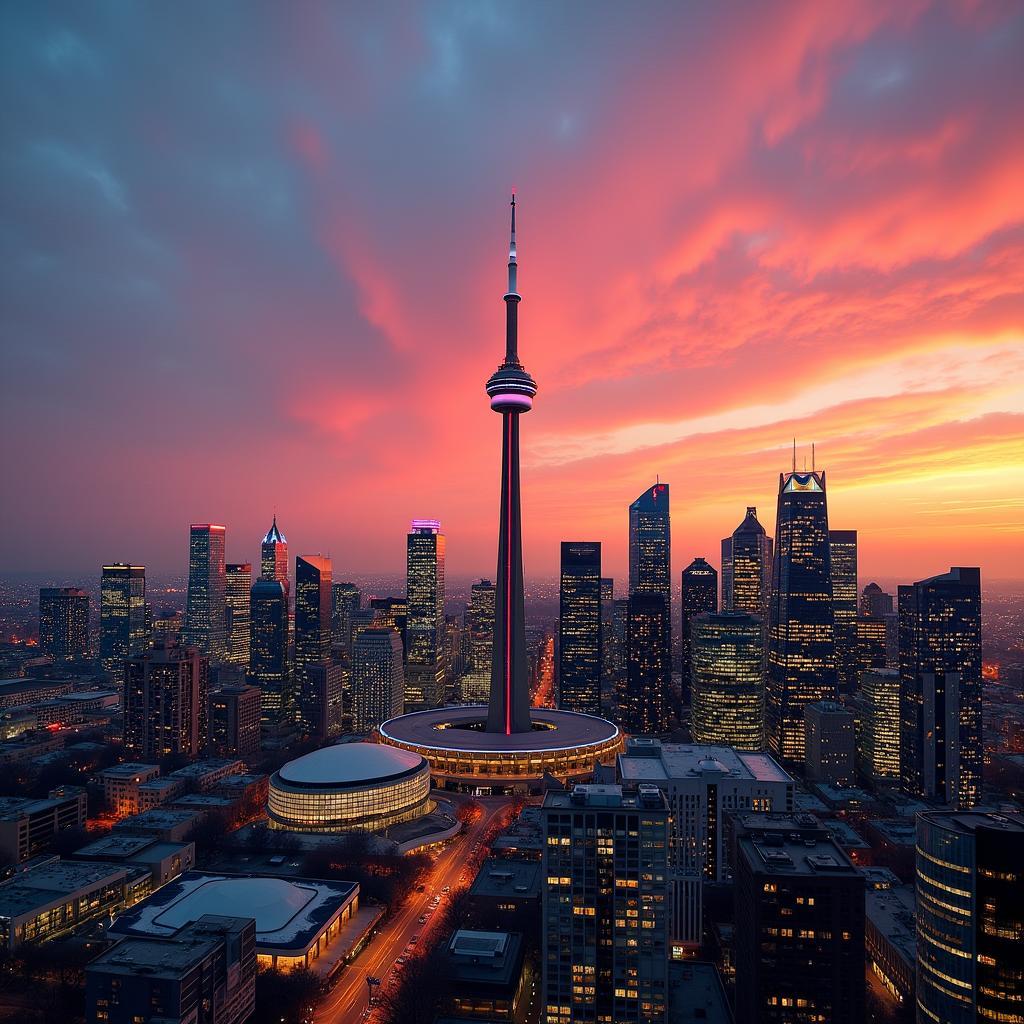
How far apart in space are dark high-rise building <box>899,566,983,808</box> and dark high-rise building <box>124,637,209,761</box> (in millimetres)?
122823

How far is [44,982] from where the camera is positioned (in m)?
58.8

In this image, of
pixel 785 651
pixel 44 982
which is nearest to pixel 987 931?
pixel 44 982

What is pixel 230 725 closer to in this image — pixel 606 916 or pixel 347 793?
pixel 347 793

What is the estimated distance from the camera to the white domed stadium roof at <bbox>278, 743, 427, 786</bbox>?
98250 millimetres

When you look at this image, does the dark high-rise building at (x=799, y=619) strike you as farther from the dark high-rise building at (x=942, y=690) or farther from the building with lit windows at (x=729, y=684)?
the dark high-rise building at (x=942, y=690)

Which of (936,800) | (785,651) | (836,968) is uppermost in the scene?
(785,651)

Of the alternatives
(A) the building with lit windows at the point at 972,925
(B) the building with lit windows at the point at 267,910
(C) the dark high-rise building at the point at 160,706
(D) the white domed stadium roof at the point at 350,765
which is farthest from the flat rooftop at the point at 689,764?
(C) the dark high-rise building at the point at 160,706

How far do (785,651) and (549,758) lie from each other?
236 ft

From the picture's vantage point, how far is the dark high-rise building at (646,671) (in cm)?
16812

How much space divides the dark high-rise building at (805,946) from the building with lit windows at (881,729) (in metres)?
92.1

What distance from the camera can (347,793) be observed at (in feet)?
316

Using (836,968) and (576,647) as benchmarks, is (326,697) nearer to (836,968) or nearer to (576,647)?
(576,647)

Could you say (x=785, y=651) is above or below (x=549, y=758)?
above

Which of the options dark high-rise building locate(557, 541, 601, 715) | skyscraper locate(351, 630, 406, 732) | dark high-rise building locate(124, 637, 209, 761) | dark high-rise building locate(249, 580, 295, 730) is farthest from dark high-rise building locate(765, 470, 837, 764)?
dark high-rise building locate(249, 580, 295, 730)
